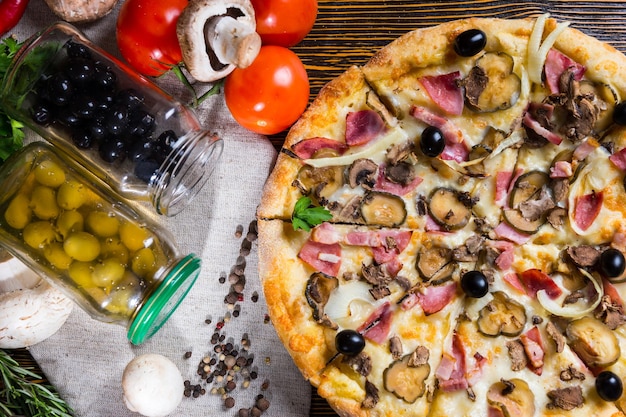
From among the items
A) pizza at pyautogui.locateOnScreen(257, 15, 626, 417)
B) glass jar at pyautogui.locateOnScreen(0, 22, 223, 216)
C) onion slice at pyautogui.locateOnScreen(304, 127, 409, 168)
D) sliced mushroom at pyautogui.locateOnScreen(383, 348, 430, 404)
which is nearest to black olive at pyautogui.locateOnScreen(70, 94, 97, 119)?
glass jar at pyautogui.locateOnScreen(0, 22, 223, 216)

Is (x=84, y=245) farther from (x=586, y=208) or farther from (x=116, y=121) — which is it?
(x=586, y=208)

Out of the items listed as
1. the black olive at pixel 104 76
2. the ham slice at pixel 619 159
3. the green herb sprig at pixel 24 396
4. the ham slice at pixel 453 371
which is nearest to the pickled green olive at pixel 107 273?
the black olive at pixel 104 76

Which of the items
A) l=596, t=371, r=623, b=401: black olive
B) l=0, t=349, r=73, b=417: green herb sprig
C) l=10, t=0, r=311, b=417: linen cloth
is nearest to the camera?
l=596, t=371, r=623, b=401: black olive

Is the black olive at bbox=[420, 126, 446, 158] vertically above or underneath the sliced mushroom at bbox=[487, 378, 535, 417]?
above

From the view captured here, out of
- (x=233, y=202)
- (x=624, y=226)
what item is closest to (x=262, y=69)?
(x=233, y=202)

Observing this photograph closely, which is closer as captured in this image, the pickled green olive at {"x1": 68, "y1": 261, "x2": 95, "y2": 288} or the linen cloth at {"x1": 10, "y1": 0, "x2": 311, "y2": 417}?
the pickled green olive at {"x1": 68, "y1": 261, "x2": 95, "y2": 288}

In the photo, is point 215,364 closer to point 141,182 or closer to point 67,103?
point 141,182

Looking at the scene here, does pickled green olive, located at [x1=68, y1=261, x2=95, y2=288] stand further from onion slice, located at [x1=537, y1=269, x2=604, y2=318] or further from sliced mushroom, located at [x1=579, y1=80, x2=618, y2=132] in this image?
sliced mushroom, located at [x1=579, y1=80, x2=618, y2=132]
